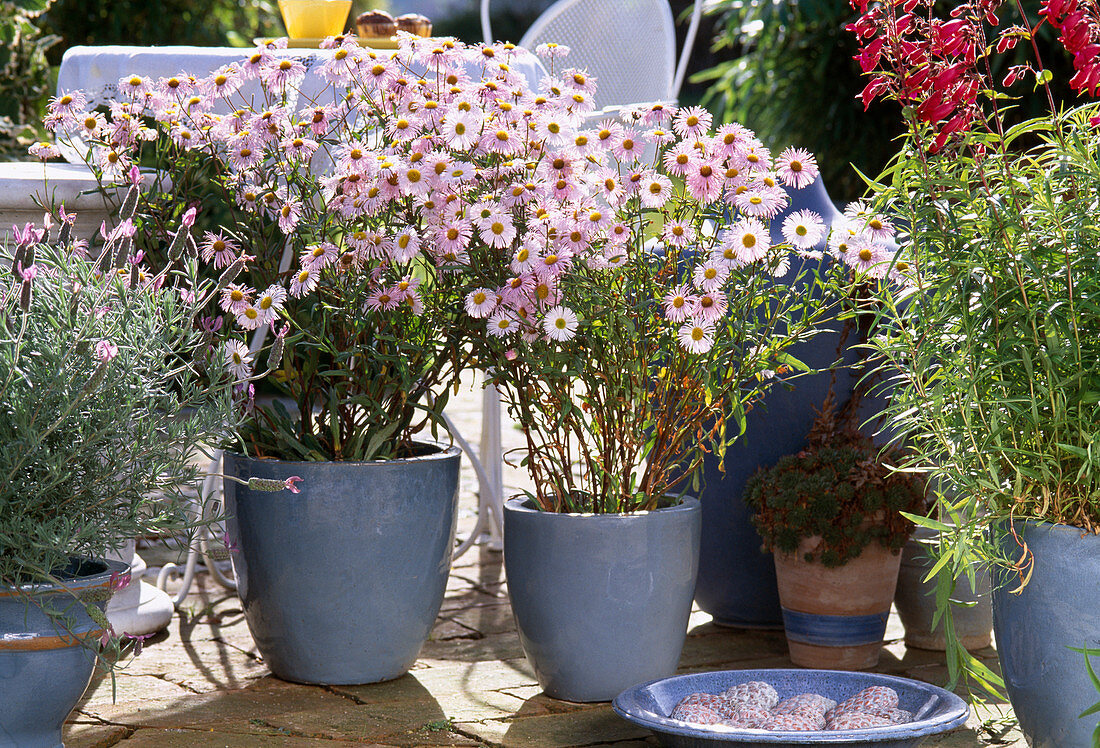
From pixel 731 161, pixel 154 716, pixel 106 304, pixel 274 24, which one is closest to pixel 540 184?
pixel 731 161

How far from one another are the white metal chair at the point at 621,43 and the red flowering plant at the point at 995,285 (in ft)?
5.94

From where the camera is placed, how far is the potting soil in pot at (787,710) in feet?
5.30

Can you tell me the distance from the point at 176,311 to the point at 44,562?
0.45 m

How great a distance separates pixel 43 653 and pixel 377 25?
1510 millimetres

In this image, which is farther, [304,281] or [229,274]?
[304,281]

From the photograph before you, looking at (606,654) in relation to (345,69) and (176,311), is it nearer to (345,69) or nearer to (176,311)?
(176,311)

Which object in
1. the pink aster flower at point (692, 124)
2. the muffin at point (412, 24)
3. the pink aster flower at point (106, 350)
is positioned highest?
the muffin at point (412, 24)

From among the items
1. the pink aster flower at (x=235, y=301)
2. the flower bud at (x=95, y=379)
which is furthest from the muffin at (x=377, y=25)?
the flower bud at (x=95, y=379)

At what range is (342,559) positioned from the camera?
6.30 feet

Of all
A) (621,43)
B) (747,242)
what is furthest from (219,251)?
(621,43)

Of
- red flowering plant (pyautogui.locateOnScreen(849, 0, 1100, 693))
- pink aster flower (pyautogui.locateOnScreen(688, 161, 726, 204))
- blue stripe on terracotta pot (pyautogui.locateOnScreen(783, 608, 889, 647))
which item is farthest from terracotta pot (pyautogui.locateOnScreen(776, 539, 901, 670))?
pink aster flower (pyautogui.locateOnScreen(688, 161, 726, 204))

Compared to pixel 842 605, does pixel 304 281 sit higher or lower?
higher

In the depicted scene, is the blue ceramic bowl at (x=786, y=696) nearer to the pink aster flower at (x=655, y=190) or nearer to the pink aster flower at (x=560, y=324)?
the pink aster flower at (x=560, y=324)

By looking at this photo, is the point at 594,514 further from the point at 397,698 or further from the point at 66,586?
the point at 66,586
